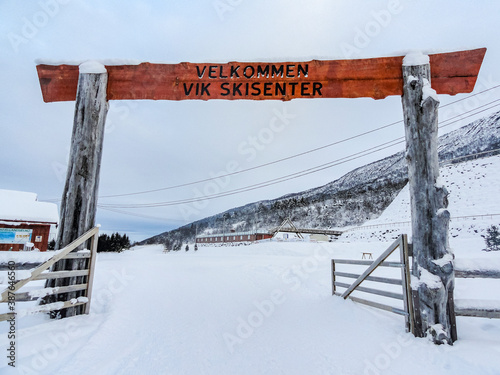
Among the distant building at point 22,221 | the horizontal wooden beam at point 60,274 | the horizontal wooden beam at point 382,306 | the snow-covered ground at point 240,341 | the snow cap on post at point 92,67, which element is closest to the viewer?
the snow-covered ground at point 240,341

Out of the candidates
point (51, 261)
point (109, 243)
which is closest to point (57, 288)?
point (51, 261)

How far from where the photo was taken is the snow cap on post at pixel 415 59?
14.4 feet

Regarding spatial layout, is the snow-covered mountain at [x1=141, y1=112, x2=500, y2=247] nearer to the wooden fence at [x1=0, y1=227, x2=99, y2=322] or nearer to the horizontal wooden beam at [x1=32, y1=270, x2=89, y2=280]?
the wooden fence at [x1=0, y1=227, x2=99, y2=322]

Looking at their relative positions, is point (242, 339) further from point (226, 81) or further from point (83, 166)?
point (226, 81)

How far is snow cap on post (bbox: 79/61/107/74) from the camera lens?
489cm

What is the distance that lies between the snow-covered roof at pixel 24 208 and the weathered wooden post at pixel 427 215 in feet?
71.9

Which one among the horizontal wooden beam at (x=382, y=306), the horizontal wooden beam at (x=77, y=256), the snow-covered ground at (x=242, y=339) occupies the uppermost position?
the horizontal wooden beam at (x=77, y=256)

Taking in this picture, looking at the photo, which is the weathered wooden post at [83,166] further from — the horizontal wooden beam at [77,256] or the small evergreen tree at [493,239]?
the small evergreen tree at [493,239]

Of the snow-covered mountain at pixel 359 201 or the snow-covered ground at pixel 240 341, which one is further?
the snow-covered mountain at pixel 359 201

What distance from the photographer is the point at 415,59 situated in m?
4.43

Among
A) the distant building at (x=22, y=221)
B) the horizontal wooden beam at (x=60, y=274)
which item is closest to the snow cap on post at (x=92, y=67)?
the horizontal wooden beam at (x=60, y=274)

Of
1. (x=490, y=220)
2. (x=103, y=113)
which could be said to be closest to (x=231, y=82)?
(x=103, y=113)

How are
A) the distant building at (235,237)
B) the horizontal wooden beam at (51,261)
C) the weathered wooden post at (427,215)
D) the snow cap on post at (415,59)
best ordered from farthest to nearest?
the distant building at (235,237)
the snow cap on post at (415,59)
the weathered wooden post at (427,215)
the horizontal wooden beam at (51,261)

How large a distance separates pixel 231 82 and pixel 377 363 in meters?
4.85
